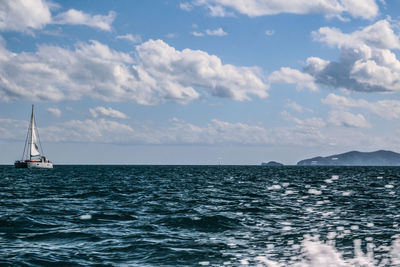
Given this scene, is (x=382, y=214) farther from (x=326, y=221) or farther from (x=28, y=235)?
(x=28, y=235)

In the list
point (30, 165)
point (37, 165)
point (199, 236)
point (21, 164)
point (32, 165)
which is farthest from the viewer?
point (21, 164)

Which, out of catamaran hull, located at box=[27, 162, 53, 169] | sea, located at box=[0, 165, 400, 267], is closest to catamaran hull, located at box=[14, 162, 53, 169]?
catamaran hull, located at box=[27, 162, 53, 169]

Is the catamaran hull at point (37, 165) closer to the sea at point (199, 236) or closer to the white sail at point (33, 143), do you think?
the white sail at point (33, 143)

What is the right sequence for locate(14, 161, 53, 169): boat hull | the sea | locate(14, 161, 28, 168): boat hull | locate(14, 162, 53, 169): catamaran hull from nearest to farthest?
1. the sea
2. locate(14, 161, 53, 169): boat hull
3. locate(14, 162, 53, 169): catamaran hull
4. locate(14, 161, 28, 168): boat hull

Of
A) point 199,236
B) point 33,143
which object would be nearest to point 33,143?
point 33,143

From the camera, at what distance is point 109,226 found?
18.4m

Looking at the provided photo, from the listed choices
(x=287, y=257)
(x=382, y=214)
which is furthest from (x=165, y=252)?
(x=382, y=214)

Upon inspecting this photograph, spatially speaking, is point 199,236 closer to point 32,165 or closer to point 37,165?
point 32,165

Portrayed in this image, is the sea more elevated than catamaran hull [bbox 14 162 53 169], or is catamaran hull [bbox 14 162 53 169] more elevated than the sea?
catamaran hull [bbox 14 162 53 169]

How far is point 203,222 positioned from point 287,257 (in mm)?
6966

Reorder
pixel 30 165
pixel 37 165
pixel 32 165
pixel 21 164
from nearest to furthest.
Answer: pixel 30 165 < pixel 32 165 < pixel 37 165 < pixel 21 164

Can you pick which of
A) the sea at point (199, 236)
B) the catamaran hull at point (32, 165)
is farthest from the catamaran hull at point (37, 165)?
the sea at point (199, 236)

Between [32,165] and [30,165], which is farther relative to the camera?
[32,165]

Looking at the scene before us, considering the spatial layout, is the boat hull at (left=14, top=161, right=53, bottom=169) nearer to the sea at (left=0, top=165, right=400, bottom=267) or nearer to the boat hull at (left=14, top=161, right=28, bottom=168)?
the boat hull at (left=14, top=161, right=28, bottom=168)
